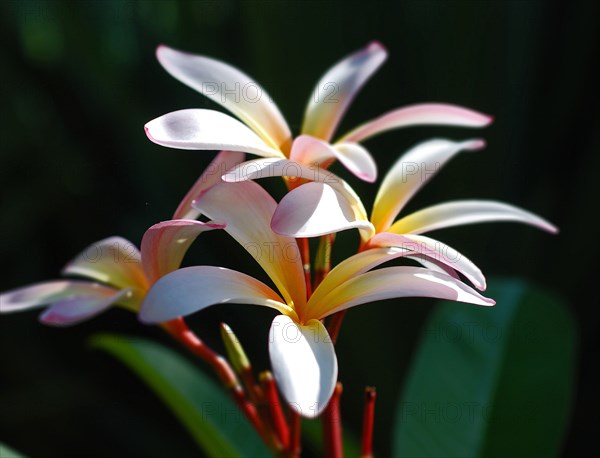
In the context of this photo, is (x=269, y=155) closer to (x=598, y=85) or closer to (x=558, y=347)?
(x=558, y=347)

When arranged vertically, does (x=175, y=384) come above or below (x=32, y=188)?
below

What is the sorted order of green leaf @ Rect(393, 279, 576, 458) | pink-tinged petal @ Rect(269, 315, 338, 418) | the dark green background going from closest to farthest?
pink-tinged petal @ Rect(269, 315, 338, 418), green leaf @ Rect(393, 279, 576, 458), the dark green background

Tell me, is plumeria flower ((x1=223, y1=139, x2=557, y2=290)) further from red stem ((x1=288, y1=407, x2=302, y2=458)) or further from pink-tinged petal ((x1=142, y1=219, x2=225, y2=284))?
red stem ((x1=288, y1=407, x2=302, y2=458))

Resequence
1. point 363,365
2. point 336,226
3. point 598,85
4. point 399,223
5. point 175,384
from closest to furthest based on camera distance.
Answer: point 336,226, point 399,223, point 175,384, point 363,365, point 598,85

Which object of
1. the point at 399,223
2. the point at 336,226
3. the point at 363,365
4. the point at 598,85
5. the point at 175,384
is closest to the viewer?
the point at 336,226

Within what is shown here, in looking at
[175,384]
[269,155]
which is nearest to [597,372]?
[175,384]

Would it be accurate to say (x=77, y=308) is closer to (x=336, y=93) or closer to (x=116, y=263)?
(x=116, y=263)

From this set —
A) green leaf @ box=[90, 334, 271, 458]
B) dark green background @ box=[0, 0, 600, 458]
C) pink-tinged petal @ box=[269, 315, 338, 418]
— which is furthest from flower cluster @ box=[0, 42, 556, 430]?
dark green background @ box=[0, 0, 600, 458]

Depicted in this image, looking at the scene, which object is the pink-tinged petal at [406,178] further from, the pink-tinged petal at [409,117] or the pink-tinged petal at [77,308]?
the pink-tinged petal at [77,308]
